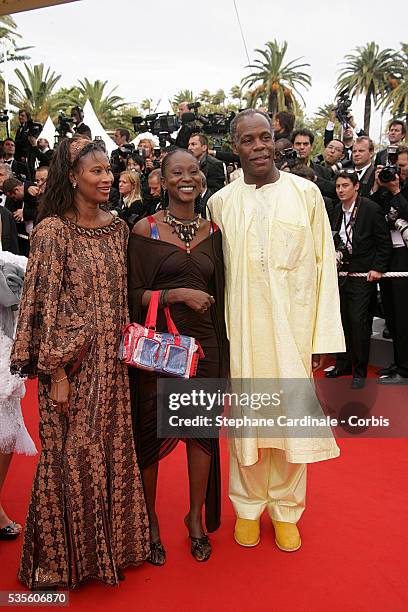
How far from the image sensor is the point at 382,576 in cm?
265

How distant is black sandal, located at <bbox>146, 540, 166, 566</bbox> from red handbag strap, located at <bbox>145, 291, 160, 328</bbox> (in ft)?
3.39

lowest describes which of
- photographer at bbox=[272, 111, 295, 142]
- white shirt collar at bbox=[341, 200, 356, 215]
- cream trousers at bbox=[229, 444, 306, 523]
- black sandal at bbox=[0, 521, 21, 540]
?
black sandal at bbox=[0, 521, 21, 540]

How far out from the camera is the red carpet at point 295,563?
2506 mm

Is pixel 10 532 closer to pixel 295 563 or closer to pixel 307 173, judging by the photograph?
pixel 295 563

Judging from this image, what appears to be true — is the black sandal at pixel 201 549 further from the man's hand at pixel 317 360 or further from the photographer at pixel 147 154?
the photographer at pixel 147 154

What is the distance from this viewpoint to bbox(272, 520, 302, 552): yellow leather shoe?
9.45 feet

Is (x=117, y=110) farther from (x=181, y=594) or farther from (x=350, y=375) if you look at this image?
Result: (x=181, y=594)

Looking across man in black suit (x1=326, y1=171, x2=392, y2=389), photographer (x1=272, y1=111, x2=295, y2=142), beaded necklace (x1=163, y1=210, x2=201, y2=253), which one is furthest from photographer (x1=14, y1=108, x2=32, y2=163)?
beaded necklace (x1=163, y1=210, x2=201, y2=253)

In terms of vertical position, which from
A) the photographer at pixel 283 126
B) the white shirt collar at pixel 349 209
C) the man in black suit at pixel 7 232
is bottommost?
the man in black suit at pixel 7 232

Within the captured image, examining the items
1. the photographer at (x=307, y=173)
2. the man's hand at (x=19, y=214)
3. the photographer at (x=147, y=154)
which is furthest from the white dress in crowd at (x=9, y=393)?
the photographer at (x=147, y=154)

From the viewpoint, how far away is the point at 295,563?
277 cm

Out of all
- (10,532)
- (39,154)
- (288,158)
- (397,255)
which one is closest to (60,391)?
(10,532)

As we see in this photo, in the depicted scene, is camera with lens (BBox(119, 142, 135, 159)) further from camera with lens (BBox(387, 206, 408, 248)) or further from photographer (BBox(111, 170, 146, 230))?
camera with lens (BBox(387, 206, 408, 248))

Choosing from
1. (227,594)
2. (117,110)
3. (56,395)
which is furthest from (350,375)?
(117,110)
